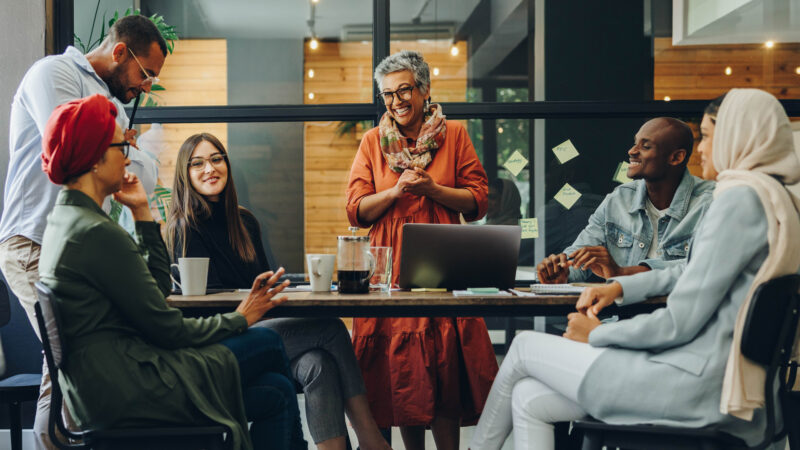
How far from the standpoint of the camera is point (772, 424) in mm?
1532

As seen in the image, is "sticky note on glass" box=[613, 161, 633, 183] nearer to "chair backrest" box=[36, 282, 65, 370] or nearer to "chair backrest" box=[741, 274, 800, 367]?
"chair backrest" box=[741, 274, 800, 367]

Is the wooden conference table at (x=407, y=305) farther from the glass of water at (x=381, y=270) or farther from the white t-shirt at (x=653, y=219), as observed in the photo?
the white t-shirt at (x=653, y=219)

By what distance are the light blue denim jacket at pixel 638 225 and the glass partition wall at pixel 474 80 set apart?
1.24 m

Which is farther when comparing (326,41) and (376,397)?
(326,41)

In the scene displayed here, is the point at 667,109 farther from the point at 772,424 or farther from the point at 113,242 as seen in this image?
the point at 113,242

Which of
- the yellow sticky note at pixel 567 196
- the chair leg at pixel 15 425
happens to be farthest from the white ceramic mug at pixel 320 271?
the yellow sticky note at pixel 567 196

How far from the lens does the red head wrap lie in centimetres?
160

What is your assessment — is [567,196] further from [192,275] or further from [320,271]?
[192,275]

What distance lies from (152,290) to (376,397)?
1174mm

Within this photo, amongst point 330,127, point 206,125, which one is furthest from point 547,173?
point 206,125

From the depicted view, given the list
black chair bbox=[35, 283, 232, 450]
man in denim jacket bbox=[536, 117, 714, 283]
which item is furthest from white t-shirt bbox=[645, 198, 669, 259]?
black chair bbox=[35, 283, 232, 450]

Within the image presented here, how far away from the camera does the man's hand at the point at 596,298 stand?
5.90ft

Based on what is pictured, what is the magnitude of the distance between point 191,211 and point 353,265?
30.9 inches

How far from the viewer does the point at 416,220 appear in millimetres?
2641
